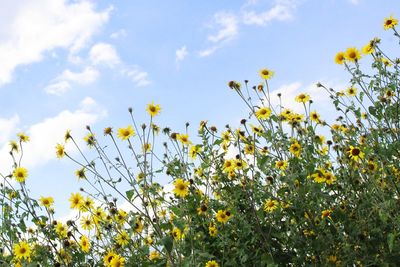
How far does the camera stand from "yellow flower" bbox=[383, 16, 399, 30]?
561 cm

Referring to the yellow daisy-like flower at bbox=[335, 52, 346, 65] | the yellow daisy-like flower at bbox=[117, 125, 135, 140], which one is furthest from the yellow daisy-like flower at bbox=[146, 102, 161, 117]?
the yellow daisy-like flower at bbox=[335, 52, 346, 65]

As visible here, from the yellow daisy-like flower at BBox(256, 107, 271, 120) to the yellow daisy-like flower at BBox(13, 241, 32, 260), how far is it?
2.40 m

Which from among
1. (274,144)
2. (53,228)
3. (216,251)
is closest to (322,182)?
(274,144)

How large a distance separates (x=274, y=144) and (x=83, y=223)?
2170 millimetres

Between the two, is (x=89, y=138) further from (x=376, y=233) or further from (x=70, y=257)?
(x=376, y=233)

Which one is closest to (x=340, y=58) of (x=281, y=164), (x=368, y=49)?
(x=368, y=49)

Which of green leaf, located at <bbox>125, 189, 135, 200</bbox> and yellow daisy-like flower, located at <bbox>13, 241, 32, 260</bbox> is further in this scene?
yellow daisy-like flower, located at <bbox>13, 241, 32, 260</bbox>

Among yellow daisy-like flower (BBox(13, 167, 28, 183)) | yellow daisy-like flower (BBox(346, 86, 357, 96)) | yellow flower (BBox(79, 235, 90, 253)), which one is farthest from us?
yellow daisy-like flower (BBox(346, 86, 357, 96))

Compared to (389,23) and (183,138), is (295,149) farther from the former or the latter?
(389,23)

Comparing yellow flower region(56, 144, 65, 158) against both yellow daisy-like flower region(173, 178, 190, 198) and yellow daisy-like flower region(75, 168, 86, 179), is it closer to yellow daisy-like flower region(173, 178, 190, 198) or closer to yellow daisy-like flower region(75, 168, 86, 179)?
yellow daisy-like flower region(75, 168, 86, 179)

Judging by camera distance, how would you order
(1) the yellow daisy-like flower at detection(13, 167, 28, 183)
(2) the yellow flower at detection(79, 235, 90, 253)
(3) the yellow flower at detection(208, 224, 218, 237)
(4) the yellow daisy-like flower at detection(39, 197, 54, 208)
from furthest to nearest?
(4) the yellow daisy-like flower at detection(39, 197, 54, 208) < (1) the yellow daisy-like flower at detection(13, 167, 28, 183) < (2) the yellow flower at detection(79, 235, 90, 253) < (3) the yellow flower at detection(208, 224, 218, 237)

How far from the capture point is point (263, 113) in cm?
497

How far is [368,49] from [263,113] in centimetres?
148

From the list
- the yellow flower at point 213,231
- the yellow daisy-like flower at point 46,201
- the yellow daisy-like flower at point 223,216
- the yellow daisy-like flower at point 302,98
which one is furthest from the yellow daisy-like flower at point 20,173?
the yellow daisy-like flower at point 302,98
